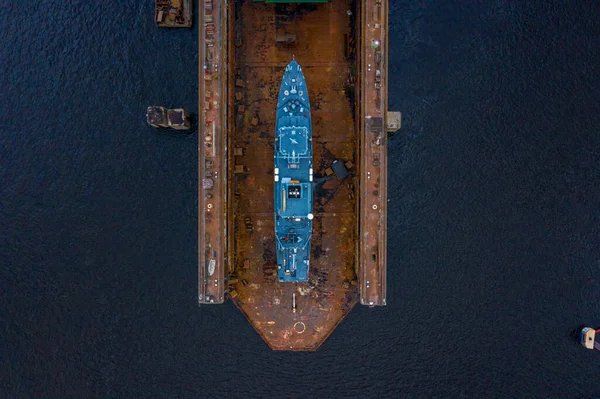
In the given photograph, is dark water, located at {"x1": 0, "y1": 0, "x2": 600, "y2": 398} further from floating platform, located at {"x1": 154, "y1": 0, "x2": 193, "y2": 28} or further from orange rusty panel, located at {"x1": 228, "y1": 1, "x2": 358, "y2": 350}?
orange rusty panel, located at {"x1": 228, "y1": 1, "x2": 358, "y2": 350}

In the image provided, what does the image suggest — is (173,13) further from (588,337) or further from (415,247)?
(588,337)

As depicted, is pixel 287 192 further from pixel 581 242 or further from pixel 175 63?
pixel 581 242

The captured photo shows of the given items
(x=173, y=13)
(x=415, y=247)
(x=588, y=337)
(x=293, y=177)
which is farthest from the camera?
(x=173, y=13)

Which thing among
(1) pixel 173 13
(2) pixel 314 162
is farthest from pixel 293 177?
(1) pixel 173 13

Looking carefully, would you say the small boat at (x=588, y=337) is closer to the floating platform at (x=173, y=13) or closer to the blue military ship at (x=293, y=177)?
the blue military ship at (x=293, y=177)

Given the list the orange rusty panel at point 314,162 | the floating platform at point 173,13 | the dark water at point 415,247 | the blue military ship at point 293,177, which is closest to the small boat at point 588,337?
the dark water at point 415,247
